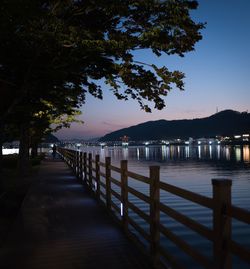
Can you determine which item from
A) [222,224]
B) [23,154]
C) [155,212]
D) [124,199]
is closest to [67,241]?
[124,199]

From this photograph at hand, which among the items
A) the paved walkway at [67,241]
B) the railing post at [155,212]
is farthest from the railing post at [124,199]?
the railing post at [155,212]

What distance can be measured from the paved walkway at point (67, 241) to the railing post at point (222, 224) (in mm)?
2759

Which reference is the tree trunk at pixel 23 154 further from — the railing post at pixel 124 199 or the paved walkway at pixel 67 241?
the railing post at pixel 124 199

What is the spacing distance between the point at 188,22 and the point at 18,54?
17.7 feet

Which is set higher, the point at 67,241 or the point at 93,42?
the point at 93,42

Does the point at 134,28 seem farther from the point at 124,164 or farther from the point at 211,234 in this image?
the point at 211,234

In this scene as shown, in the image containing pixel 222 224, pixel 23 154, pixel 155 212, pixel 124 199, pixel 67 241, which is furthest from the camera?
pixel 23 154

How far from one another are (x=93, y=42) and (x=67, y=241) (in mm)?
5025

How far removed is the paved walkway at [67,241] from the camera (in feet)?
24.2

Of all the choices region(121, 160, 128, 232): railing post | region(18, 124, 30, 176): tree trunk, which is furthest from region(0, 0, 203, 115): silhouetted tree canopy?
region(18, 124, 30, 176): tree trunk

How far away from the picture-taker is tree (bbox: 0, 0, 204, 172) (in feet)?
34.0

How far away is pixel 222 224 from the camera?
15.2ft

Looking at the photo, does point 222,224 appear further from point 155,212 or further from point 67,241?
point 67,241

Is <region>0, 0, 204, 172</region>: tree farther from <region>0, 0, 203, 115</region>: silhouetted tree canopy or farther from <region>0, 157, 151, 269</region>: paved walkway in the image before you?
<region>0, 157, 151, 269</region>: paved walkway
